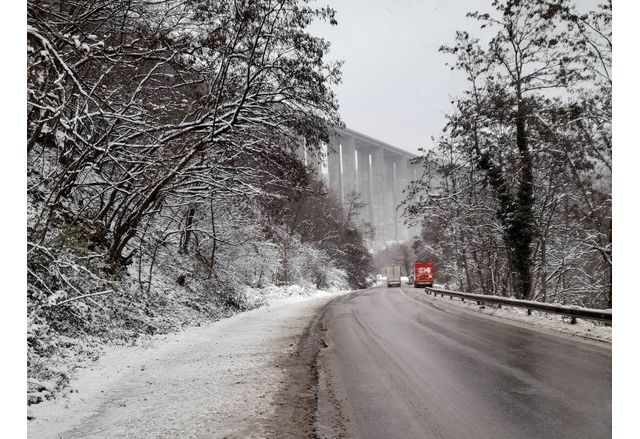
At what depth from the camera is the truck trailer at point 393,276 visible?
50.7 metres

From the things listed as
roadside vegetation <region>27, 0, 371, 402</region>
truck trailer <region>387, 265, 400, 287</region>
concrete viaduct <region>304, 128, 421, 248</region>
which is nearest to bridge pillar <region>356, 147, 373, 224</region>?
concrete viaduct <region>304, 128, 421, 248</region>

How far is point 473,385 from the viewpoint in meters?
5.08

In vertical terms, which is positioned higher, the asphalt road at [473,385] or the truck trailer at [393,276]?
the asphalt road at [473,385]

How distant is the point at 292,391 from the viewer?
5.34 meters

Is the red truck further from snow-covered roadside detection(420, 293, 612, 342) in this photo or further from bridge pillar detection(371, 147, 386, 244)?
bridge pillar detection(371, 147, 386, 244)

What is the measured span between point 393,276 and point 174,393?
155 ft

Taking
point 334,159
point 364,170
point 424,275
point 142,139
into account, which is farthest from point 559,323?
point 424,275

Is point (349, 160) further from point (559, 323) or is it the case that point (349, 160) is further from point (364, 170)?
point (559, 323)

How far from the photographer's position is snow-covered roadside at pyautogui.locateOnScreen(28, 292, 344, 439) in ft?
14.0

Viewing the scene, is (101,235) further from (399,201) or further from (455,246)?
(455,246)

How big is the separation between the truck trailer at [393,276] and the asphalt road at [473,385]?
4205 centimetres

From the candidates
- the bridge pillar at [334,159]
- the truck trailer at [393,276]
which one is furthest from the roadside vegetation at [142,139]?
the truck trailer at [393,276]

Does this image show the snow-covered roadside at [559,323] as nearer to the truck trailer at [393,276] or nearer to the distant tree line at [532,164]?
the distant tree line at [532,164]
